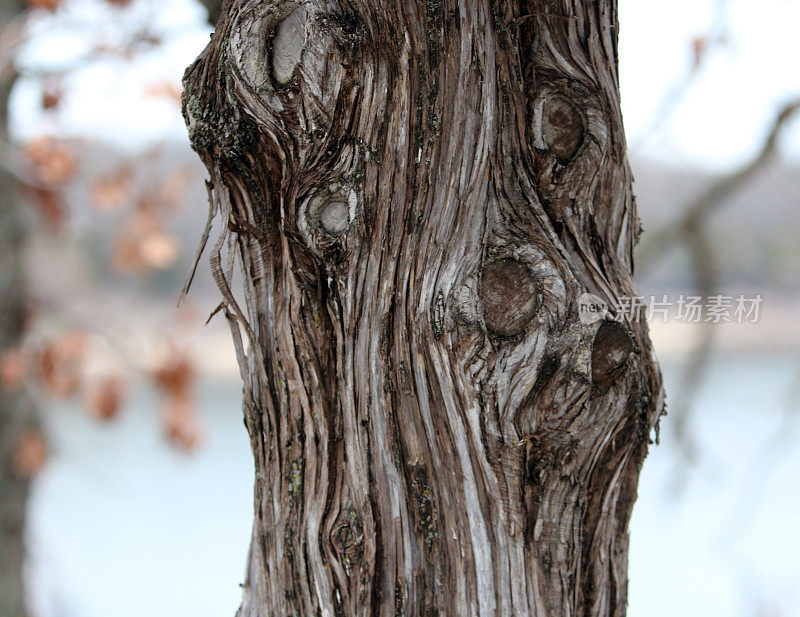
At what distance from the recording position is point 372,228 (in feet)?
3.20

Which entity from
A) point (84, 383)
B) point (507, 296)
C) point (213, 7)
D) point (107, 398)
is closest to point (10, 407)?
point (84, 383)

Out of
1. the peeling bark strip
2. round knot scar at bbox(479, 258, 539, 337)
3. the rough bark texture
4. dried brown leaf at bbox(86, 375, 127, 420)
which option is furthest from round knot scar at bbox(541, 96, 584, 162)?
the rough bark texture

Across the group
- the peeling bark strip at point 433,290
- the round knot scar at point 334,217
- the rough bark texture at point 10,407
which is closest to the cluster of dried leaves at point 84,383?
the rough bark texture at point 10,407

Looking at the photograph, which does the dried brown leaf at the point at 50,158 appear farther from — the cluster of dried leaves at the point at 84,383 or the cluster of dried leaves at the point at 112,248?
the cluster of dried leaves at the point at 84,383

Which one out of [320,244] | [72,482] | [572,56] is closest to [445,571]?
[320,244]

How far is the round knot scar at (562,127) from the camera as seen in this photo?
3.34 feet

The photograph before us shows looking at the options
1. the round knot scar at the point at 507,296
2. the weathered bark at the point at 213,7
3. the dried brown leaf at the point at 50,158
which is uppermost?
the dried brown leaf at the point at 50,158

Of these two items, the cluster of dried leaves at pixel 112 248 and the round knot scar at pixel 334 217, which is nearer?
the round knot scar at pixel 334 217

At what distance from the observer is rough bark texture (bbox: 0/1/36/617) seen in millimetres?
3457

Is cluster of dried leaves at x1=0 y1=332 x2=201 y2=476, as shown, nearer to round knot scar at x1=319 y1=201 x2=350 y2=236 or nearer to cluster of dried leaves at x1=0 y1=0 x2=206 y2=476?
cluster of dried leaves at x1=0 y1=0 x2=206 y2=476

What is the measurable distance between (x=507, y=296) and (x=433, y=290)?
0.31 ft

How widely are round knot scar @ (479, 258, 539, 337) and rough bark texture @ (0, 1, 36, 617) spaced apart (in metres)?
3.14

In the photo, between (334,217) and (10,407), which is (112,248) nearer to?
(10,407)

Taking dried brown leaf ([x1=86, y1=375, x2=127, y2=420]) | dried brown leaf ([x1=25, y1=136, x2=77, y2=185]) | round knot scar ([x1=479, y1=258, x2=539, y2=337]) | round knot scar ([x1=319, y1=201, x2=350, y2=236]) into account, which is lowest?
round knot scar ([x1=479, y1=258, x2=539, y2=337])
